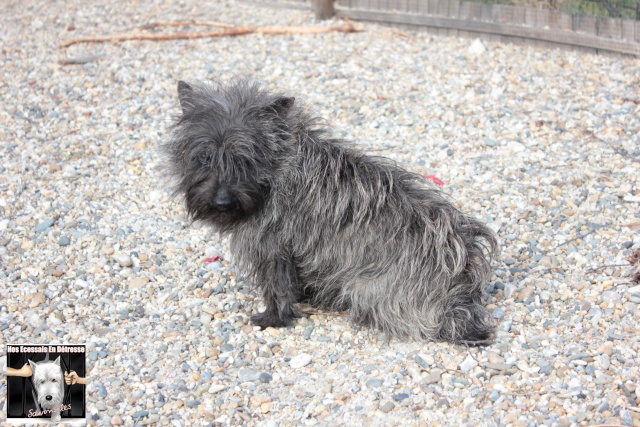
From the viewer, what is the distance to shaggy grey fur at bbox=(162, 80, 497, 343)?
16.1 ft

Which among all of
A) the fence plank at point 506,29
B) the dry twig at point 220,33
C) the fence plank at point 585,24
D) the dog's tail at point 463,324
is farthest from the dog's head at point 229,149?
the fence plank at point 585,24

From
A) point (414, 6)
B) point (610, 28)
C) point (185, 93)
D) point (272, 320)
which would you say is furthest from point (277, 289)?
point (414, 6)

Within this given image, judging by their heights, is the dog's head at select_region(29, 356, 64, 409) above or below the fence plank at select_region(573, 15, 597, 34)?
below

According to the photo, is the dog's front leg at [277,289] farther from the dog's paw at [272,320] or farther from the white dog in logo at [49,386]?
the white dog in logo at [49,386]

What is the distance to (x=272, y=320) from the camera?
5363 mm

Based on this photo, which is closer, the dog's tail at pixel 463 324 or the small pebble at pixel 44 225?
the dog's tail at pixel 463 324

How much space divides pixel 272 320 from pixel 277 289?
25cm

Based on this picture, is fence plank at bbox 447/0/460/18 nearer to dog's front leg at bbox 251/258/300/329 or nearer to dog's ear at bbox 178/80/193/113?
dog's ear at bbox 178/80/193/113

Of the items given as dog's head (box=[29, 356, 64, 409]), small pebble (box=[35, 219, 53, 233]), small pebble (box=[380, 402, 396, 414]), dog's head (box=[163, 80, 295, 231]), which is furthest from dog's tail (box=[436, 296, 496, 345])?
small pebble (box=[35, 219, 53, 233])

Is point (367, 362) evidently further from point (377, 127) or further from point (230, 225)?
point (377, 127)

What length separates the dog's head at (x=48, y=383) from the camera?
4.45 m

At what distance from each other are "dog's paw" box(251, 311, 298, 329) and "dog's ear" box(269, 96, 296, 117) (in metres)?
1.47

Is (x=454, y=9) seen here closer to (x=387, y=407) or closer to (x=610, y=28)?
(x=610, y=28)

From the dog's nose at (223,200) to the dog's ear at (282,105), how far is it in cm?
70
